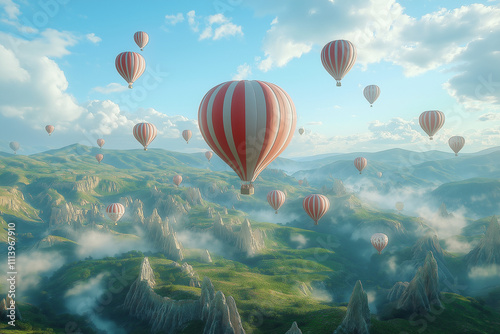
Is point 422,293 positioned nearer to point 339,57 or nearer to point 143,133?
point 339,57

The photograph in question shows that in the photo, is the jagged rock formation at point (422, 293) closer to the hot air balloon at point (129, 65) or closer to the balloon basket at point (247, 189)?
the balloon basket at point (247, 189)

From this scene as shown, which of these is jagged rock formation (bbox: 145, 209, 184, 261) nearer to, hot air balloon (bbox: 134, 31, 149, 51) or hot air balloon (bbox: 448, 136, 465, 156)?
hot air balloon (bbox: 134, 31, 149, 51)

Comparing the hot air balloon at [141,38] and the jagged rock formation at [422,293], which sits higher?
the hot air balloon at [141,38]

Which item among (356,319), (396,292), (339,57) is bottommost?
(396,292)

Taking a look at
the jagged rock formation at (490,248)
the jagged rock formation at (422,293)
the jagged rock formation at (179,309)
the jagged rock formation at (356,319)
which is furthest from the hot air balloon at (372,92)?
the jagged rock formation at (490,248)

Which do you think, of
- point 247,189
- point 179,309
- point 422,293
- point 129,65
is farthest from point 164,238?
point 247,189

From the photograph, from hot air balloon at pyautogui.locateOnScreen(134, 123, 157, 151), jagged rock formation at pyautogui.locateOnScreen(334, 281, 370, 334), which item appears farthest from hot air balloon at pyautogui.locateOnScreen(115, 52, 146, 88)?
jagged rock formation at pyautogui.locateOnScreen(334, 281, 370, 334)
